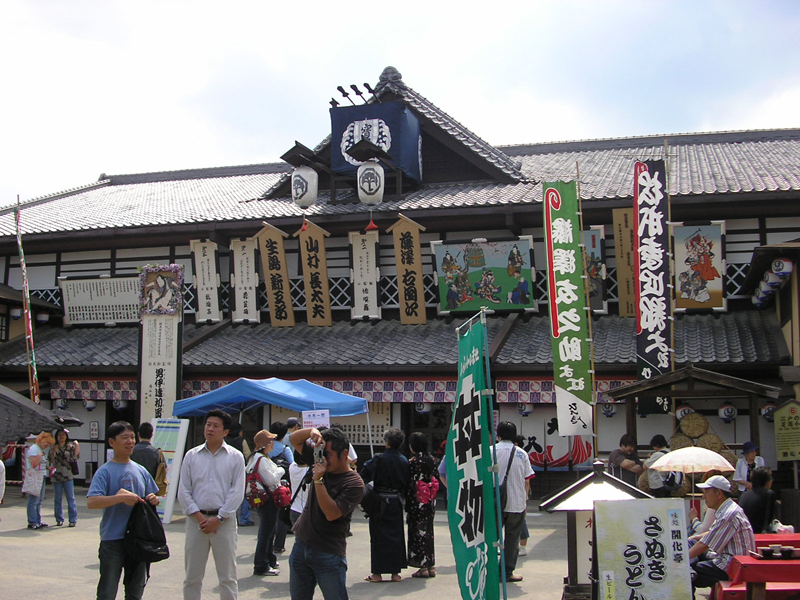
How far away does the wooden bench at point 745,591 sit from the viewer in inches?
268

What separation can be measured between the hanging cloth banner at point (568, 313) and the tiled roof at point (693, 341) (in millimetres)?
2030

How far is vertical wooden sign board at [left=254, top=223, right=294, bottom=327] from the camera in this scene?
1894cm

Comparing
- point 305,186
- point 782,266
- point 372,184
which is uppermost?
point 305,186

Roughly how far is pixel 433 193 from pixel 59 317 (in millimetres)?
10326

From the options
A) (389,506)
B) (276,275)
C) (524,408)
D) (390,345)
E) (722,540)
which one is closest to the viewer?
(722,540)

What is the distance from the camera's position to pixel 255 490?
955 centimetres

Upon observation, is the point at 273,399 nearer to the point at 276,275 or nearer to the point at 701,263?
the point at 276,275

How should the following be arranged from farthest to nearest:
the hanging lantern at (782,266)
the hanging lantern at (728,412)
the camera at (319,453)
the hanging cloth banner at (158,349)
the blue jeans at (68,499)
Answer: the hanging cloth banner at (158,349) → the hanging lantern at (728,412) → the hanging lantern at (782,266) → the blue jeans at (68,499) → the camera at (319,453)

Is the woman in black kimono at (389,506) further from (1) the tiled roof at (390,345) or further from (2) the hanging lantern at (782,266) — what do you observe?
(2) the hanging lantern at (782,266)

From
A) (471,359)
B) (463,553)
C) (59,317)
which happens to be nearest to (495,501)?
(463,553)

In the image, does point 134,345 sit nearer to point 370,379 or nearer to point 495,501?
point 370,379

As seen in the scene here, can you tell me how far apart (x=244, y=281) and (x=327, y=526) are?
1417 centimetres

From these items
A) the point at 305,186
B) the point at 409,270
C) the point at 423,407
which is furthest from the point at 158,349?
the point at 423,407

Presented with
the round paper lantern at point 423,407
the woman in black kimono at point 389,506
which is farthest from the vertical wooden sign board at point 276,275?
the woman in black kimono at point 389,506
